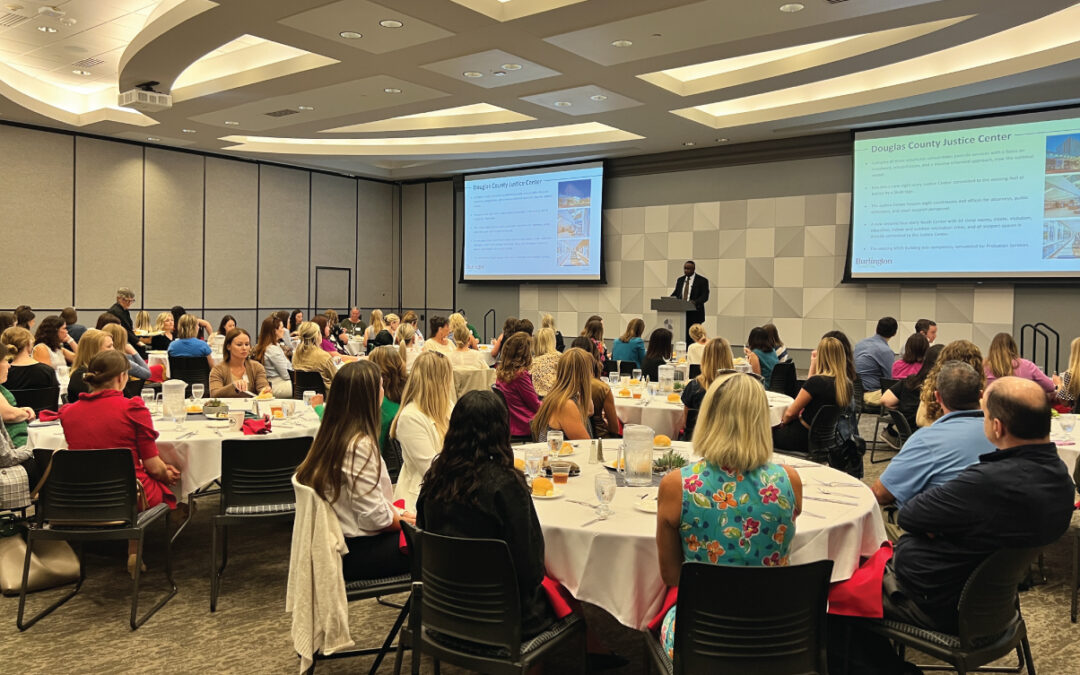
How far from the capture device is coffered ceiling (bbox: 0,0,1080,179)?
721 centimetres

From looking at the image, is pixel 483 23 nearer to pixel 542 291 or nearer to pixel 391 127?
pixel 391 127

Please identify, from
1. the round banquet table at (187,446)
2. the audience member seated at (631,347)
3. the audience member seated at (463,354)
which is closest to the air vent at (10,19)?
the audience member seated at (463,354)

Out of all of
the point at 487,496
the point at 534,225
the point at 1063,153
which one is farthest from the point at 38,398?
the point at 1063,153

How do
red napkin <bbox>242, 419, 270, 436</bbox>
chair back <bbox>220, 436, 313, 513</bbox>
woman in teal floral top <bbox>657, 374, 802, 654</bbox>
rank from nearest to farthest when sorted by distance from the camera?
1. woman in teal floral top <bbox>657, 374, 802, 654</bbox>
2. chair back <bbox>220, 436, 313, 513</bbox>
3. red napkin <bbox>242, 419, 270, 436</bbox>

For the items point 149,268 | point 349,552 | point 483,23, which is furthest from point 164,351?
point 349,552

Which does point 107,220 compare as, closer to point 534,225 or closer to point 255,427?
point 534,225

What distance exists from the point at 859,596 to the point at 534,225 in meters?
13.3

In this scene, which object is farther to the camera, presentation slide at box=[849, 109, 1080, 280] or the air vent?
presentation slide at box=[849, 109, 1080, 280]

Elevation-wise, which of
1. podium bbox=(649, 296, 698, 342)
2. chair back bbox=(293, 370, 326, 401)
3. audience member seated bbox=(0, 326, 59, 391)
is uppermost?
podium bbox=(649, 296, 698, 342)

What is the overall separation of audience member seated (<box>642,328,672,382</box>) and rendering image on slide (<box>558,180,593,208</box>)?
737 centimetres

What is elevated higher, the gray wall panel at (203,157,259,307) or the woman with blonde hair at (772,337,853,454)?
the gray wall panel at (203,157,259,307)

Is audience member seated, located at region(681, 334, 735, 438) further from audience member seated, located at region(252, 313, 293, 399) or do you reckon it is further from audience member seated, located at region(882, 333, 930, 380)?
audience member seated, located at region(252, 313, 293, 399)

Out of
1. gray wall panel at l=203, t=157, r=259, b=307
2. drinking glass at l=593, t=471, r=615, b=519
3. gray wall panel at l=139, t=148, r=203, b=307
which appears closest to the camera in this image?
drinking glass at l=593, t=471, r=615, b=519

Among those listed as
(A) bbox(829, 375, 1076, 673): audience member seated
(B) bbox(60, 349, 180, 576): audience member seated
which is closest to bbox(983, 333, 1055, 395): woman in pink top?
(A) bbox(829, 375, 1076, 673): audience member seated
